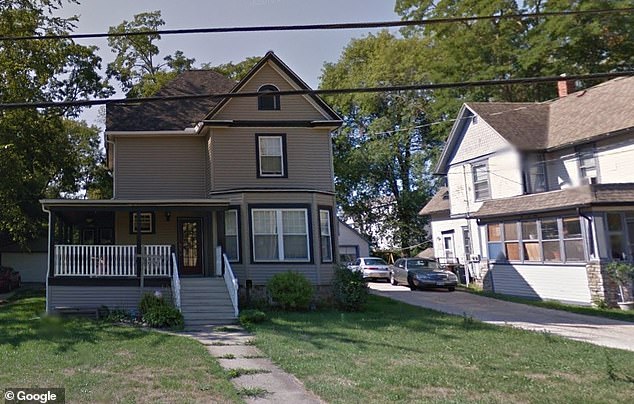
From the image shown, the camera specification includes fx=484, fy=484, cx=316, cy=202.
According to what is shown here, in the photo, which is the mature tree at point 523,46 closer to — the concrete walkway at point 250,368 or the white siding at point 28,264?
the concrete walkway at point 250,368

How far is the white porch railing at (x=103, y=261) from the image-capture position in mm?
15070

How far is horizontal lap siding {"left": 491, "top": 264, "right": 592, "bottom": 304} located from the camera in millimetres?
17852

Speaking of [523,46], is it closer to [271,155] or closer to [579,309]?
[579,309]

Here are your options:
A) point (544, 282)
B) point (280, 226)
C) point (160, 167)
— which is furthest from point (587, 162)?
point (160, 167)

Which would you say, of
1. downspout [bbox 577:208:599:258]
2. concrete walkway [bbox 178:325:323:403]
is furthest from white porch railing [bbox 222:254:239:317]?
downspout [bbox 577:208:599:258]

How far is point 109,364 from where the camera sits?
848 centimetres

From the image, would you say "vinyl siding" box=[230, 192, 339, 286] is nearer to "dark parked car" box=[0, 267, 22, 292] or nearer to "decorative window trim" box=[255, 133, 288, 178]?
"decorative window trim" box=[255, 133, 288, 178]

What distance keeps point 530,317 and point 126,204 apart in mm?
13202

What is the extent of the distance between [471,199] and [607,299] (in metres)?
8.78

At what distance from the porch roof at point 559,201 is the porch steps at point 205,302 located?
434 inches

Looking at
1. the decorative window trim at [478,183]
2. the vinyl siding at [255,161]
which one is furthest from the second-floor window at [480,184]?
the vinyl siding at [255,161]

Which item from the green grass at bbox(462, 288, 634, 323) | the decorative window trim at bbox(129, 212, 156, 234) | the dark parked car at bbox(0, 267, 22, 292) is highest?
the decorative window trim at bbox(129, 212, 156, 234)

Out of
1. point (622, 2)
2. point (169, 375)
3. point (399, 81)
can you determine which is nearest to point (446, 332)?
point (169, 375)

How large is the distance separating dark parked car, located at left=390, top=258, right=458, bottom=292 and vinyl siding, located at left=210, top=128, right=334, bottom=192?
766cm
